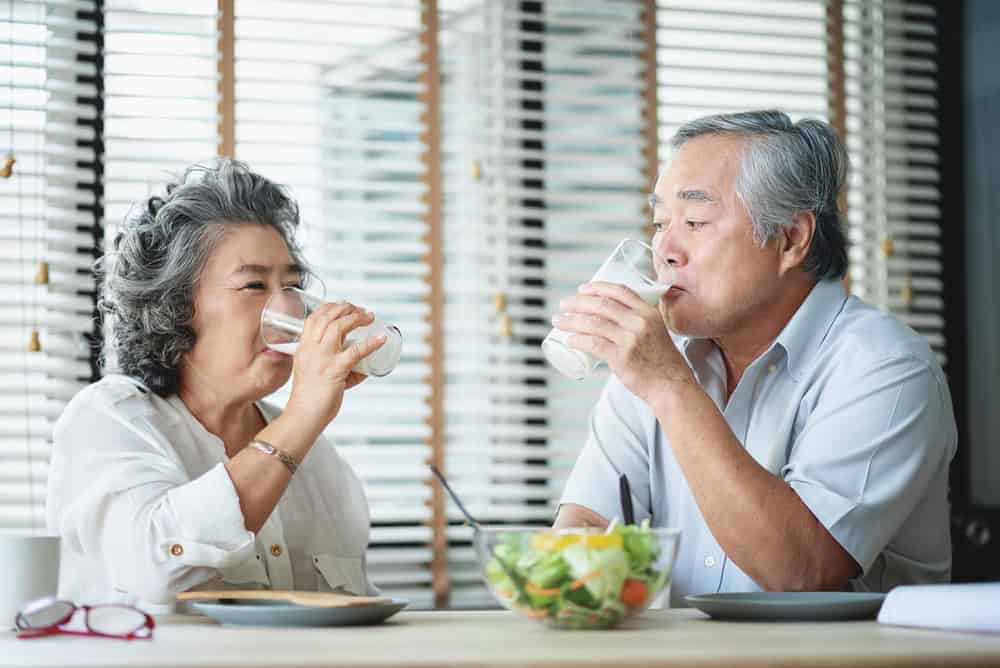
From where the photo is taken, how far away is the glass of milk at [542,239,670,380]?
193 cm

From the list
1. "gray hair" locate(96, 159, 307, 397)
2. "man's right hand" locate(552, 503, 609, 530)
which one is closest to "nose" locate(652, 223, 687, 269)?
"man's right hand" locate(552, 503, 609, 530)

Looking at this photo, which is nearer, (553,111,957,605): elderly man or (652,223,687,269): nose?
(553,111,957,605): elderly man

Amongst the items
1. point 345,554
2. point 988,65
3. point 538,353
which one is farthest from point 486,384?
point 988,65

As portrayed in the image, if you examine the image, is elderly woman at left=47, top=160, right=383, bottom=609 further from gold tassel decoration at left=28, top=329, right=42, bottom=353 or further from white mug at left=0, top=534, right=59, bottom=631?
gold tassel decoration at left=28, top=329, right=42, bottom=353

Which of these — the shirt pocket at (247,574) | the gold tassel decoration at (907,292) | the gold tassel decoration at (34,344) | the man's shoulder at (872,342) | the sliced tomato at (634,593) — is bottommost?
the shirt pocket at (247,574)

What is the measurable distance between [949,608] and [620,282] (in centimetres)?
Result: 78

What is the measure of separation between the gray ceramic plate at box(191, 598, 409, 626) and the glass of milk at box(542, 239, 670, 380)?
598mm

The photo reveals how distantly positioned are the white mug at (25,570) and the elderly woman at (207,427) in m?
0.21

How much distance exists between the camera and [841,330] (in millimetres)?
2123

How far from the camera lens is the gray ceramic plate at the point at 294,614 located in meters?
1.39

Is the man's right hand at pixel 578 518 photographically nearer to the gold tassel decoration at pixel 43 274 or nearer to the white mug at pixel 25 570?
the white mug at pixel 25 570

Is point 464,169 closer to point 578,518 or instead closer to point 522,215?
point 522,215

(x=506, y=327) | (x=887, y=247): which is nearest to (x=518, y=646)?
(x=506, y=327)

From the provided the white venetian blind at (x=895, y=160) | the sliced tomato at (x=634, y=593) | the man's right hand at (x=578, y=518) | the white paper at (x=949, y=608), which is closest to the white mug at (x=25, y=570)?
the sliced tomato at (x=634, y=593)
